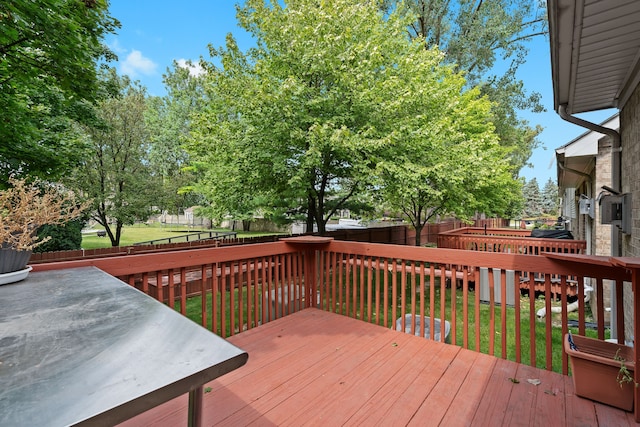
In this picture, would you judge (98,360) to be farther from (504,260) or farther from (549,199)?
(549,199)

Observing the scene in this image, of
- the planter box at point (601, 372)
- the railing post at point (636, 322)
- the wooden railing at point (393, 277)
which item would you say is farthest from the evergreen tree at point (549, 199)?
the railing post at point (636, 322)

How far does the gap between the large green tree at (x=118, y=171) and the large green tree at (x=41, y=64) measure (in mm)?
4098

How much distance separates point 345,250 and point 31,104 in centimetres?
792

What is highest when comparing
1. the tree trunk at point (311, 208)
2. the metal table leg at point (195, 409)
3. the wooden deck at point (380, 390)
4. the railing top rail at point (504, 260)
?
the tree trunk at point (311, 208)

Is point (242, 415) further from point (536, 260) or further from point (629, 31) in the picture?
point (629, 31)

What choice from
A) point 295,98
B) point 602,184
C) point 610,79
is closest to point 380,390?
point 610,79

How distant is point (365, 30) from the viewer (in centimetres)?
714

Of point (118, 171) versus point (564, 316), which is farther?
point (118, 171)

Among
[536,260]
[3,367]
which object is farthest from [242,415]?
[536,260]

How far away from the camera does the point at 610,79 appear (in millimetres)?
2996

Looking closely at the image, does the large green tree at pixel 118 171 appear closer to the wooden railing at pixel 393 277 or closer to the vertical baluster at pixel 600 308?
the wooden railing at pixel 393 277

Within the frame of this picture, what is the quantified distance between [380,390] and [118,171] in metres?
12.0

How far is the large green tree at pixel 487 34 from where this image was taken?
12578 mm

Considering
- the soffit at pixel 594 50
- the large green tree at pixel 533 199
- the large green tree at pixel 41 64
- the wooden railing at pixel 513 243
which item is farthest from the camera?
the large green tree at pixel 533 199
